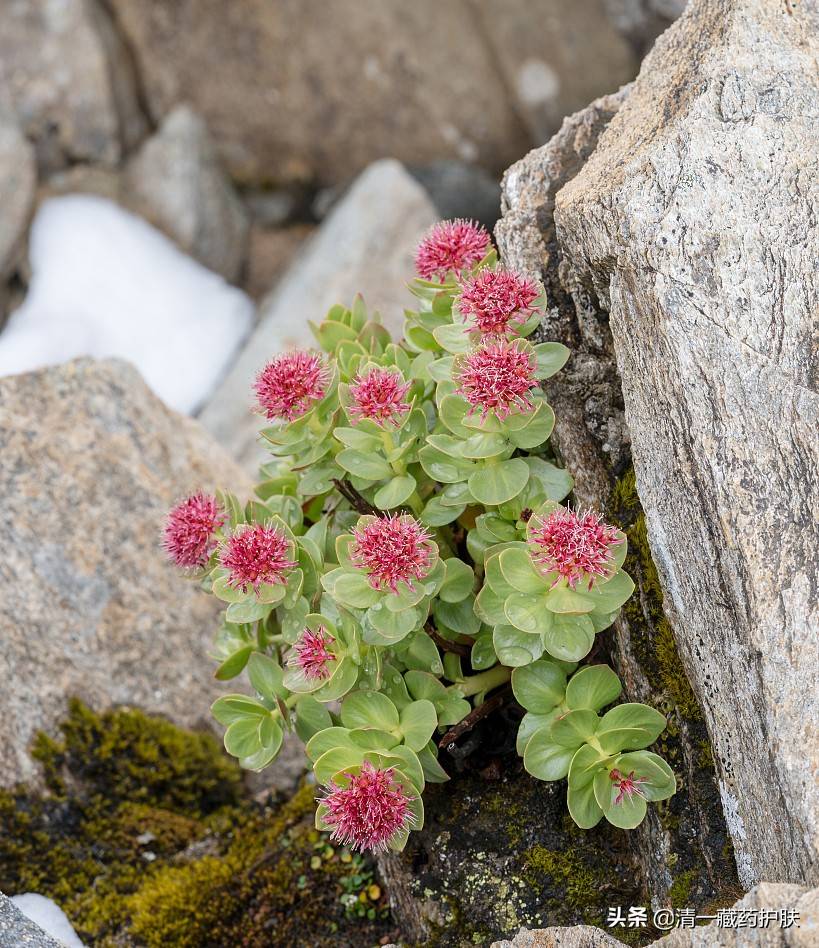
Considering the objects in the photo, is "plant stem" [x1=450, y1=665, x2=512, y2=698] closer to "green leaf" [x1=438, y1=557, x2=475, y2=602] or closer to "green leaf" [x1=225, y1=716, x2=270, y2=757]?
"green leaf" [x1=438, y1=557, x2=475, y2=602]

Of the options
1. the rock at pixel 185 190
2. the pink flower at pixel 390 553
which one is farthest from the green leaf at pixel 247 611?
the rock at pixel 185 190

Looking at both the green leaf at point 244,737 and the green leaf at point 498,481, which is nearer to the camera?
the green leaf at point 498,481

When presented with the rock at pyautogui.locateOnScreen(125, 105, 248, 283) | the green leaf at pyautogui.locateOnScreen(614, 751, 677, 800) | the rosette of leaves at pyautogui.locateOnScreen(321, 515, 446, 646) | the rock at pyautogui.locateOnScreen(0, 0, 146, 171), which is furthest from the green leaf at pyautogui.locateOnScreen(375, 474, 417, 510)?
the rock at pyautogui.locateOnScreen(0, 0, 146, 171)

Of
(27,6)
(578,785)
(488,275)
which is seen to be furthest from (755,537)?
(27,6)

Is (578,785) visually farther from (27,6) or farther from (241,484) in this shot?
(27,6)

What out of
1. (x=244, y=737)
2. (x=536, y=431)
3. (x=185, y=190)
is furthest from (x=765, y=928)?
(x=185, y=190)

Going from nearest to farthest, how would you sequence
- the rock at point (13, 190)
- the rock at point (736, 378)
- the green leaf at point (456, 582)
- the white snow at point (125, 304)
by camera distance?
the rock at point (736, 378) → the green leaf at point (456, 582) → the rock at point (13, 190) → the white snow at point (125, 304)

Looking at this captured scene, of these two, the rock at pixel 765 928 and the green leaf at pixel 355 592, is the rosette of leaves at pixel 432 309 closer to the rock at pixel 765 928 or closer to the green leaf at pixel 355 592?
the green leaf at pixel 355 592

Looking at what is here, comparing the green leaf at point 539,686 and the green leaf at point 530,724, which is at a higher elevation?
the green leaf at point 539,686

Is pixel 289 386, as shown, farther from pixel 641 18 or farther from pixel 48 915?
pixel 641 18
